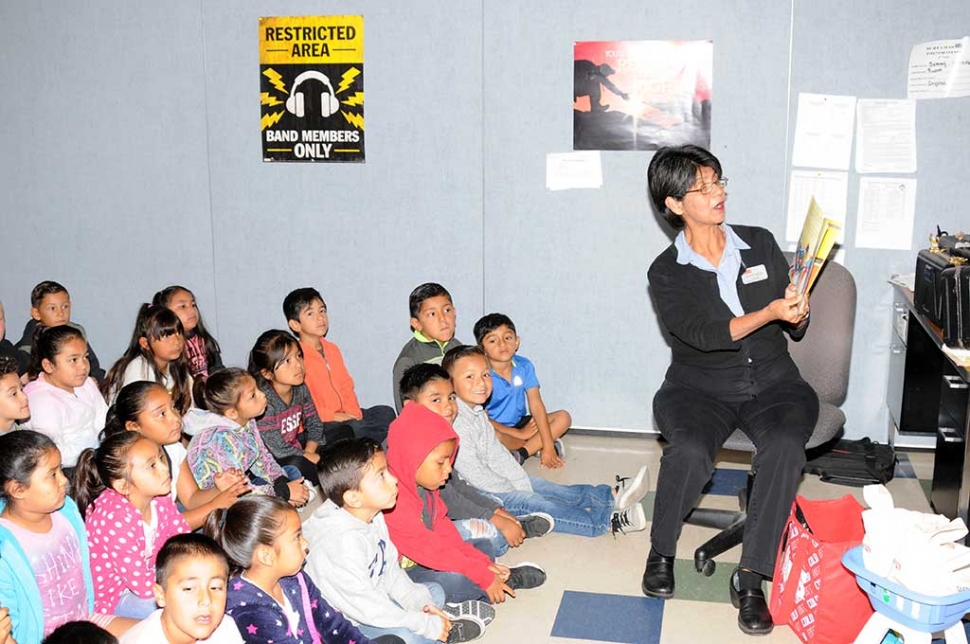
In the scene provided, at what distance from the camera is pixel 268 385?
13.3 feet

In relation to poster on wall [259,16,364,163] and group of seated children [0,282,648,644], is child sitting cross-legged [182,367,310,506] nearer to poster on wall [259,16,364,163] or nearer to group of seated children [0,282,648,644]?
group of seated children [0,282,648,644]

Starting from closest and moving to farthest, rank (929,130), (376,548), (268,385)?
(376,548) → (268,385) → (929,130)

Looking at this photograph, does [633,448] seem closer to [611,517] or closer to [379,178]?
[611,517]

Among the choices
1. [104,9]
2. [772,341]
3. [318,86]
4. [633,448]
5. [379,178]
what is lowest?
[633,448]

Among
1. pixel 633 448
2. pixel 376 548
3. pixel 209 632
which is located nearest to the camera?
pixel 209 632

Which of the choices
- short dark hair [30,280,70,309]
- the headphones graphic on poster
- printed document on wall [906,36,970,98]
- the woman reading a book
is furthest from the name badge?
short dark hair [30,280,70,309]

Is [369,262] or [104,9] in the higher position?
[104,9]

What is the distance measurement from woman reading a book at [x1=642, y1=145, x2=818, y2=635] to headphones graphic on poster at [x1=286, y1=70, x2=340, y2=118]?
1.97 m

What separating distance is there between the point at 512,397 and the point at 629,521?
0.87 metres

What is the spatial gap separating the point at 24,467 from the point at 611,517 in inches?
79.1

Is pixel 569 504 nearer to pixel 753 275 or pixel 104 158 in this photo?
pixel 753 275

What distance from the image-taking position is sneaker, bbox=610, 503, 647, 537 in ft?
12.0

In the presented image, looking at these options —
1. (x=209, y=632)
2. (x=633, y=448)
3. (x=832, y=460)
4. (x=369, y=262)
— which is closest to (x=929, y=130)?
(x=832, y=460)

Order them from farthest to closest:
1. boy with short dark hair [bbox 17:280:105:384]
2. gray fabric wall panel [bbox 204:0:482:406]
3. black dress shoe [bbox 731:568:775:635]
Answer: gray fabric wall panel [bbox 204:0:482:406], boy with short dark hair [bbox 17:280:105:384], black dress shoe [bbox 731:568:775:635]
